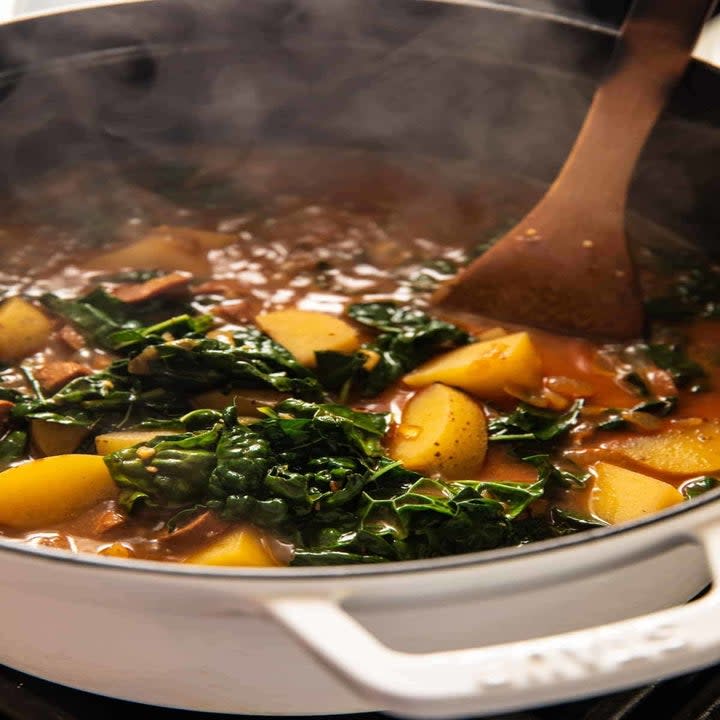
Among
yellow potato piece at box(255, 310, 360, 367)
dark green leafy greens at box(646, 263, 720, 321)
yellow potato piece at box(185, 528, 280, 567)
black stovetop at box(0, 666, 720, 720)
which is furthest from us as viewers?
dark green leafy greens at box(646, 263, 720, 321)

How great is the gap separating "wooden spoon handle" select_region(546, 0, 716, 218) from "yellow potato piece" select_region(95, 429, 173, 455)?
1.49 meters

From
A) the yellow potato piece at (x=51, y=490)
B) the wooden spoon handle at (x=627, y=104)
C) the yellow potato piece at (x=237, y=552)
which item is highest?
the wooden spoon handle at (x=627, y=104)

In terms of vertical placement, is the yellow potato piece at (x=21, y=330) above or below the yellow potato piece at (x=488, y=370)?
below

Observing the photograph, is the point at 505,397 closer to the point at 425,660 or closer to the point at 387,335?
the point at 387,335

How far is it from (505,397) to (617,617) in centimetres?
99

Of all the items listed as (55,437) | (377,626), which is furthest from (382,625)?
(55,437)

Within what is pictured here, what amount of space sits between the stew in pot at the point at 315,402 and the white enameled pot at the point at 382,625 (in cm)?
36

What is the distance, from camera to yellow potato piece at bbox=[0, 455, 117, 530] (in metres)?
2.08

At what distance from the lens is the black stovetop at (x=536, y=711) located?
170 centimetres

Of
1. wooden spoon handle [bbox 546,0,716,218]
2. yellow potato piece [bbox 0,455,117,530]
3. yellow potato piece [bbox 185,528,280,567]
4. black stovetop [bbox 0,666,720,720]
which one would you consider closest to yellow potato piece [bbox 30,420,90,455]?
yellow potato piece [bbox 0,455,117,530]

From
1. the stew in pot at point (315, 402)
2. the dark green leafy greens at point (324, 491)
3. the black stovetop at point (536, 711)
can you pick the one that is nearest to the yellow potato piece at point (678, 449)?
the stew in pot at point (315, 402)

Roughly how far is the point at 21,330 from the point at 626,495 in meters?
1.76

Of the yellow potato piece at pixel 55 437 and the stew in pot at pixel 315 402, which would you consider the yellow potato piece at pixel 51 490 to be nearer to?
the stew in pot at pixel 315 402

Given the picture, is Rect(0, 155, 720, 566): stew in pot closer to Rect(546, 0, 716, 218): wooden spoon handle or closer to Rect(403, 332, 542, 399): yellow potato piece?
Rect(403, 332, 542, 399): yellow potato piece
